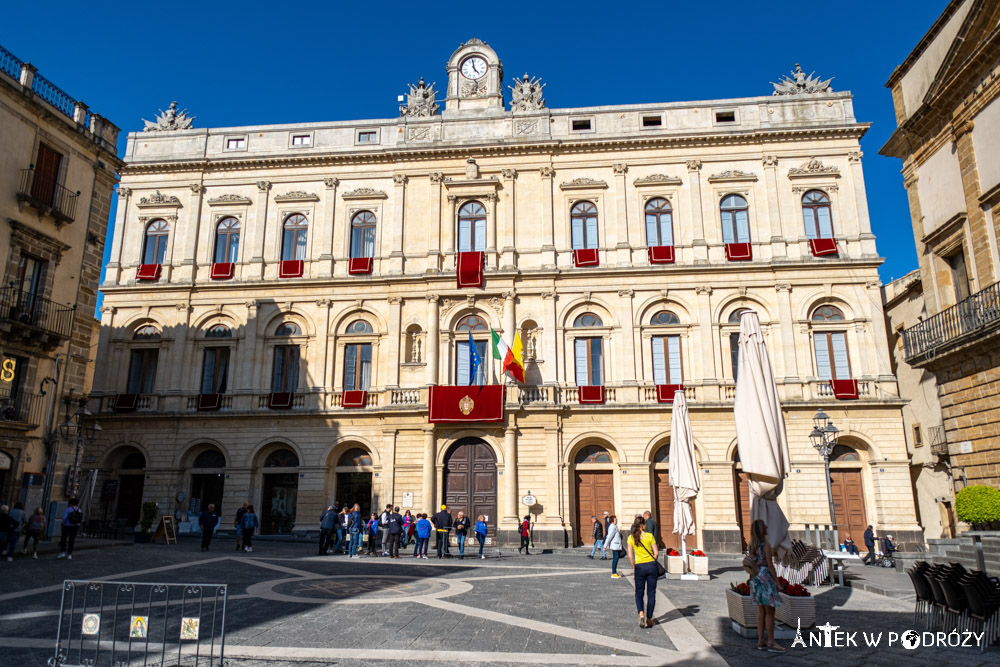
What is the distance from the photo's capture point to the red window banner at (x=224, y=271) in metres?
33.0

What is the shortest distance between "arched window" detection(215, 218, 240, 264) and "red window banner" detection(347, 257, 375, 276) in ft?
19.9

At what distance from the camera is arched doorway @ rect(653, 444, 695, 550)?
28891mm

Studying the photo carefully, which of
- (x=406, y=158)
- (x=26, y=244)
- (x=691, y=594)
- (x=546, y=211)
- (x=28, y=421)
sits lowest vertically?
(x=691, y=594)

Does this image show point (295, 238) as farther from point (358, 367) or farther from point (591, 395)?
point (591, 395)

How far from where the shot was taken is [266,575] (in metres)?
16.7

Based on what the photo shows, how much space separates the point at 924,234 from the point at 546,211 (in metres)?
16.0

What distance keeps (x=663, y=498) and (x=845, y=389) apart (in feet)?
28.8

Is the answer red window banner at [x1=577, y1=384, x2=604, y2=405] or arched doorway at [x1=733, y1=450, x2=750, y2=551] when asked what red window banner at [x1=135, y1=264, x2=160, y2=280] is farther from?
arched doorway at [x1=733, y1=450, x2=750, y2=551]

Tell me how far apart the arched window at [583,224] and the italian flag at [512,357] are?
239 inches

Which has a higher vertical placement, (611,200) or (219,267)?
(611,200)

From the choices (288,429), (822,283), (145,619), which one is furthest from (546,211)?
(145,619)

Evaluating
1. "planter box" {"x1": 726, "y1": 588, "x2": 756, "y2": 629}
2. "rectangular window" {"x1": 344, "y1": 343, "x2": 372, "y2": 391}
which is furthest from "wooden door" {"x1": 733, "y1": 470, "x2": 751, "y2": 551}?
"planter box" {"x1": 726, "y1": 588, "x2": 756, "y2": 629}

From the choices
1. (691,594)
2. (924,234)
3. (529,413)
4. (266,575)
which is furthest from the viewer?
(529,413)

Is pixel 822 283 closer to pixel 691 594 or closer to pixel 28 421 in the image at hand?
pixel 691 594
